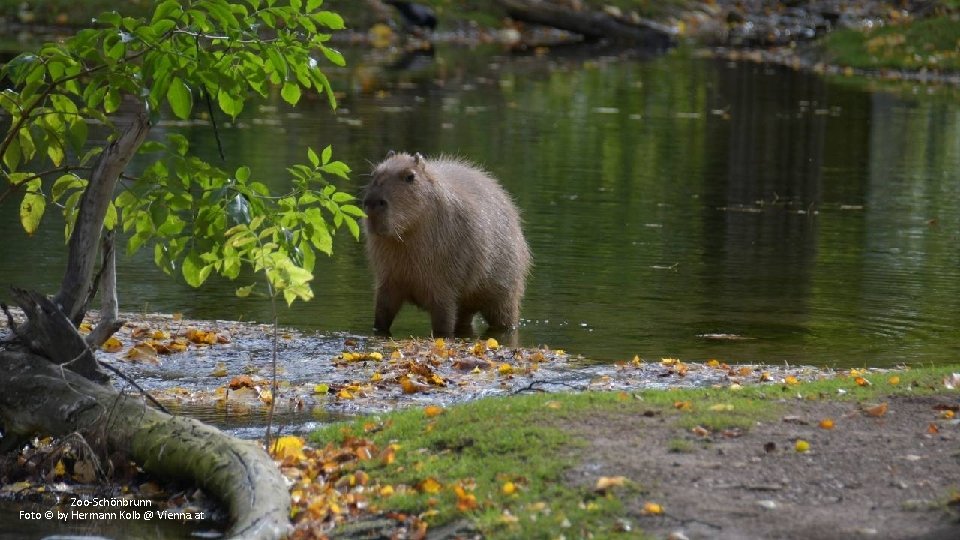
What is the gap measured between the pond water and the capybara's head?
879mm

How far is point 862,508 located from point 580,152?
52.5 ft

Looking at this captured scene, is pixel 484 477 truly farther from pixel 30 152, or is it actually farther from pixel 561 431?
pixel 30 152

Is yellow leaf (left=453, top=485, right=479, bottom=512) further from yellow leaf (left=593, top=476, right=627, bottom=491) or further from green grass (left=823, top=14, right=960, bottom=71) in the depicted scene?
green grass (left=823, top=14, right=960, bottom=71)

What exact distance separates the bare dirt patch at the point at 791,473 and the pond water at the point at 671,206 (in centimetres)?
347

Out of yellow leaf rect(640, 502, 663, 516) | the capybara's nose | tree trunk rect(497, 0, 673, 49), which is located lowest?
yellow leaf rect(640, 502, 663, 516)

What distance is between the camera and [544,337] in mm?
11617

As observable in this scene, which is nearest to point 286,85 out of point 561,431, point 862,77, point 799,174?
point 561,431

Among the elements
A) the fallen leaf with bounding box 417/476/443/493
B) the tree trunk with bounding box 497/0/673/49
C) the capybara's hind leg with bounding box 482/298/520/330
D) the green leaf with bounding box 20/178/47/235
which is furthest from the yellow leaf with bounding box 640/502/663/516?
the tree trunk with bounding box 497/0/673/49

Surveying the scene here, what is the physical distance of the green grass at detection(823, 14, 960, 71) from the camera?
3481cm

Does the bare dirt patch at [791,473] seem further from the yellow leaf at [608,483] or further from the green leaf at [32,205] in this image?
the green leaf at [32,205]

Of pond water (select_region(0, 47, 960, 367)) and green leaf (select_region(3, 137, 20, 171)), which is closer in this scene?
green leaf (select_region(3, 137, 20, 171))

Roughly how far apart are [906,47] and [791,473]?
31042mm

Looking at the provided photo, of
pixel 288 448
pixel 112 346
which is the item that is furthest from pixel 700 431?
pixel 112 346

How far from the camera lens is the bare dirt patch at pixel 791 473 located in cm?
589
